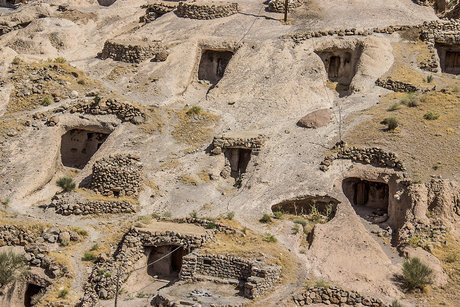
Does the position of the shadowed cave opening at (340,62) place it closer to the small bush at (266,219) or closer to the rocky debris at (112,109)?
the rocky debris at (112,109)

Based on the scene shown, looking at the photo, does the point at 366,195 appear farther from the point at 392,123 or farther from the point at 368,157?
the point at 392,123

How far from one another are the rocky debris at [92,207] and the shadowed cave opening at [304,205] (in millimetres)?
7187

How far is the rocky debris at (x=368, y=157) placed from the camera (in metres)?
39.0

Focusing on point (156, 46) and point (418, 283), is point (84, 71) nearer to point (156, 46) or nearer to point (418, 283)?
point (156, 46)

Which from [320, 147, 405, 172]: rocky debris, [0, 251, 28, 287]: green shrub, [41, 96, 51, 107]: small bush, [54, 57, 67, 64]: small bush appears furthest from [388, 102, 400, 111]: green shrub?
[0, 251, 28, 287]: green shrub

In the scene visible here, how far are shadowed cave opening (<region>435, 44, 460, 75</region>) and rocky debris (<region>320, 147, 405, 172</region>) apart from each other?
15650 millimetres

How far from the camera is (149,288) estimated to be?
3362 cm

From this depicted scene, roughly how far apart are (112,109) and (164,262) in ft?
44.3

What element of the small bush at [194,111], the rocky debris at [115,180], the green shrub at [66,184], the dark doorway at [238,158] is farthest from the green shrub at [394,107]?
the green shrub at [66,184]

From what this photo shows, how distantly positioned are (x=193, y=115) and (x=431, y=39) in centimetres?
1748

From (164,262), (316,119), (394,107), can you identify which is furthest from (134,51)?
(164,262)

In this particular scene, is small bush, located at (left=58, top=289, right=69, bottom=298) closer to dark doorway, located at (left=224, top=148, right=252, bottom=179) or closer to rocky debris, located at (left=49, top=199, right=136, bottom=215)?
rocky debris, located at (left=49, top=199, right=136, bottom=215)

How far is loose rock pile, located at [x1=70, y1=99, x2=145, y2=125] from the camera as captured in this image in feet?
149

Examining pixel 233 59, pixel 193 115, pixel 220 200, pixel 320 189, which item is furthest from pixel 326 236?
pixel 233 59
